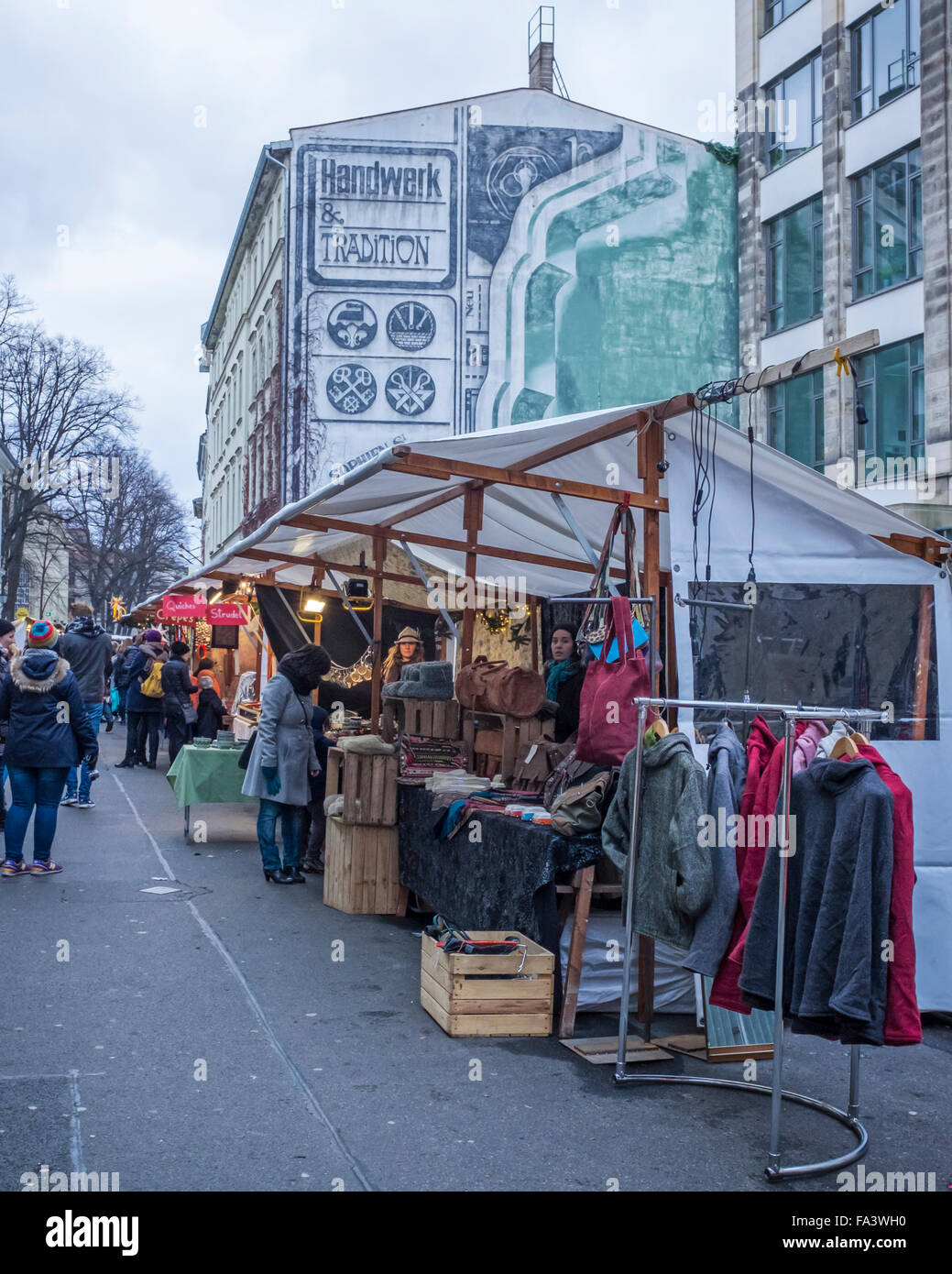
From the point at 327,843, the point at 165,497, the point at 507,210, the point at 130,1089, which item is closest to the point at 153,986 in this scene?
the point at 130,1089

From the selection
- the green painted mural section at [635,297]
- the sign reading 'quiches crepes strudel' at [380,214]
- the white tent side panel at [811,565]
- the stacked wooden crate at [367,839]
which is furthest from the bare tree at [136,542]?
the white tent side panel at [811,565]

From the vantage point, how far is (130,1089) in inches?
A: 198

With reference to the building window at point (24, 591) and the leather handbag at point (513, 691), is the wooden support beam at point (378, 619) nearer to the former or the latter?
the leather handbag at point (513, 691)

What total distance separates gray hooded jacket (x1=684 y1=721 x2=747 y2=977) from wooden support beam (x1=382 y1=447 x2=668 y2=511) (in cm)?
178

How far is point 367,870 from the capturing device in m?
8.80

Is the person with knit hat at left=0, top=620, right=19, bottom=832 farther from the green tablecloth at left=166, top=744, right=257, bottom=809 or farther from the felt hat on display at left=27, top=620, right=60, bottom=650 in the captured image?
the green tablecloth at left=166, top=744, right=257, bottom=809

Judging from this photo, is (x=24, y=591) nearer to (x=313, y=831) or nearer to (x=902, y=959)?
(x=313, y=831)

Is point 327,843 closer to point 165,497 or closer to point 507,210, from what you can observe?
point 507,210

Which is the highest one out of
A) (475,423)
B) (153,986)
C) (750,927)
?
(475,423)

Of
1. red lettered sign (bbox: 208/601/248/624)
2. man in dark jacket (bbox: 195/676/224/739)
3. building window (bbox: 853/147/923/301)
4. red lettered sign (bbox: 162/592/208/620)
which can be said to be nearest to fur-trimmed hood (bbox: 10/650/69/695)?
man in dark jacket (bbox: 195/676/224/739)

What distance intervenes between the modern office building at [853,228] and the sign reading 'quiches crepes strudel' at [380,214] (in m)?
6.30

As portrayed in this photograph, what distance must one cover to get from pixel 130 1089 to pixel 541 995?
1.96 meters

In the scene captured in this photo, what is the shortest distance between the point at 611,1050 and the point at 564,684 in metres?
3.64

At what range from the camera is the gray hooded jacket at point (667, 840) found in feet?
16.5
